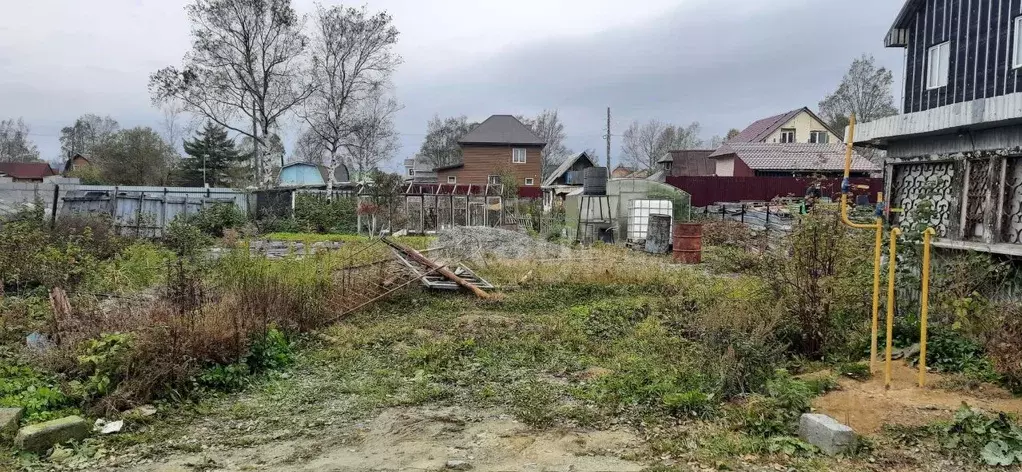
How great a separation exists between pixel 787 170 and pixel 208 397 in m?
31.5

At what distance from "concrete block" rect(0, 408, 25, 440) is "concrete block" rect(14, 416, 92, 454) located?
0.09 meters

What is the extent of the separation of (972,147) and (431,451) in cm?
658

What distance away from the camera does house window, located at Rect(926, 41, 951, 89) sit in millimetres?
11602

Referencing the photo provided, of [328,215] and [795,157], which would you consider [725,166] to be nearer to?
[795,157]

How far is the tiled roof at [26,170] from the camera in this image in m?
59.3

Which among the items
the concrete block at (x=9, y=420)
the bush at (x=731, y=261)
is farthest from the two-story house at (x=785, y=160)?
the concrete block at (x=9, y=420)

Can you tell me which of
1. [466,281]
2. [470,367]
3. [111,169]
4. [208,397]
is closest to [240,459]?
[208,397]

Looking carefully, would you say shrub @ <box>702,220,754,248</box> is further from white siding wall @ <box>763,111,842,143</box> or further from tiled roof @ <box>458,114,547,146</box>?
white siding wall @ <box>763,111,842,143</box>

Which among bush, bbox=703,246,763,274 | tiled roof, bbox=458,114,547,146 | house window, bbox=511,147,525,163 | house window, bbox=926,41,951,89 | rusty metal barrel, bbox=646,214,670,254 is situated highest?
tiled roof, bbox=458,114,547,146

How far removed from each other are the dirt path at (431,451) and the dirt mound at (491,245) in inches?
384

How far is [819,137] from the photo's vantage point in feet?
135

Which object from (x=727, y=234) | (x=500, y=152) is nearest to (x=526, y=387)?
(x=727, y=234)

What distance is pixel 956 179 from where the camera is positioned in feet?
22.8

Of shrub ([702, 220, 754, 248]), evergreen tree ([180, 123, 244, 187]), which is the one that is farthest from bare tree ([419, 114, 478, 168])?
shrub ([702, 220, 754, 248])
